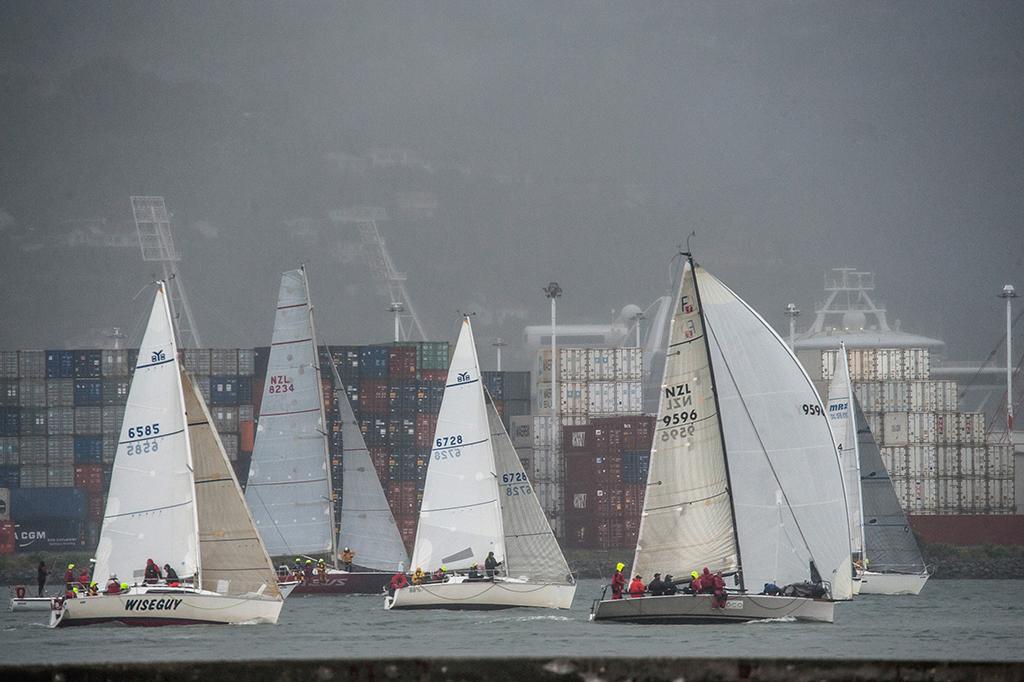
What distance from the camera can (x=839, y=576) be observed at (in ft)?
87.1

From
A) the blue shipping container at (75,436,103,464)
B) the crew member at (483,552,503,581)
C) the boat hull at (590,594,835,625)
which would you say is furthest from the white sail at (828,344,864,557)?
the blue shipping container at (75,436,103,464)

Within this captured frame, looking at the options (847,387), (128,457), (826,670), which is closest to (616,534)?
(847,387)

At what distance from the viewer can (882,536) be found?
46281 mm

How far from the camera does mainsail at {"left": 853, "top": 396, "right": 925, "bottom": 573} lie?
45.6m

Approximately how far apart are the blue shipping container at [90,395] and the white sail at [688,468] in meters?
54.8

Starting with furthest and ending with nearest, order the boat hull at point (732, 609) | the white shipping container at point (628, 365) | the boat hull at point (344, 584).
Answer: the white shipping container at point (628, 365)
the boat hull at point (344, 584)
the boat hull at point (732, 609)

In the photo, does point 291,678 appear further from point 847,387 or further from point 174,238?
point 174,238

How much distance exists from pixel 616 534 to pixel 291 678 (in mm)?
61764

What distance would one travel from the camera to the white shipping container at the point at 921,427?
7731 cm

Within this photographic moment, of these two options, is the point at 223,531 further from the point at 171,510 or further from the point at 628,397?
the point at 628,397

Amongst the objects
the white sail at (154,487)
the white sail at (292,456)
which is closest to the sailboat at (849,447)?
the white sail at (292,456)

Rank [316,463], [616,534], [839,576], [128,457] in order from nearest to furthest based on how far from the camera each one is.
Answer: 1. [839,576]
2. [128,457]
3. [316,463]
4. [616,534]

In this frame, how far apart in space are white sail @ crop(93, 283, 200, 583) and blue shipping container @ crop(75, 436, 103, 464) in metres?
47.3

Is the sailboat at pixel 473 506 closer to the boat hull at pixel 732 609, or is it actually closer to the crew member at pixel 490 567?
the crew member at pixel 490 567
